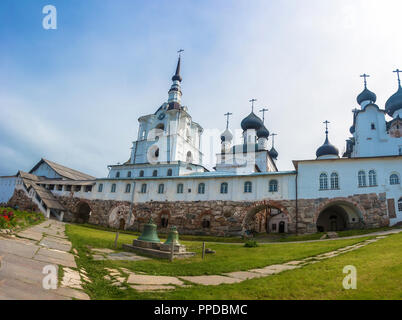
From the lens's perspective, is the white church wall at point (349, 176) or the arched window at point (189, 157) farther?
the arched window at point (189, 157)

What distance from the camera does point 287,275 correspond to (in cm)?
725

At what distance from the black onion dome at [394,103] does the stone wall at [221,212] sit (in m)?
17.7

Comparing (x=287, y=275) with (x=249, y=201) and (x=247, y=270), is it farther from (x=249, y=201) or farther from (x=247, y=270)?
(x=249, y=201)

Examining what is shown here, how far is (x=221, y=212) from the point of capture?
27609 mm

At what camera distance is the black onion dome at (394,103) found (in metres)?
33.4

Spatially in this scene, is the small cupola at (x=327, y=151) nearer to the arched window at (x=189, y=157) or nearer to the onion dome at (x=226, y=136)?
the onion dome at (x=226, y=136)

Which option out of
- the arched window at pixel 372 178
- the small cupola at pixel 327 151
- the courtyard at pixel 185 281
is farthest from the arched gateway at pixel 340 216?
the courtyard at pixel 185 281

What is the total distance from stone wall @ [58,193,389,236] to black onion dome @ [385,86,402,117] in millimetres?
17672

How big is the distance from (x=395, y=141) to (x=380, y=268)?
1231 inches

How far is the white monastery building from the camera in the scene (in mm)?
23406

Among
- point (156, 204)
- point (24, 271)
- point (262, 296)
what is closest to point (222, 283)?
point (262, 296)

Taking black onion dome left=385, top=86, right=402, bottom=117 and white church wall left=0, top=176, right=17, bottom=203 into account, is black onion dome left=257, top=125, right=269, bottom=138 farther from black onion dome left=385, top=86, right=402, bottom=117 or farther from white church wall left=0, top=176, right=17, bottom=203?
white church wall left=0, top=176, right=17, bottom=203

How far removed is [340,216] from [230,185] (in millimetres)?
12069

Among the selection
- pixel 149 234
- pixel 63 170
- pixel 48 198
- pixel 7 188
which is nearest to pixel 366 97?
pixel 149 234
